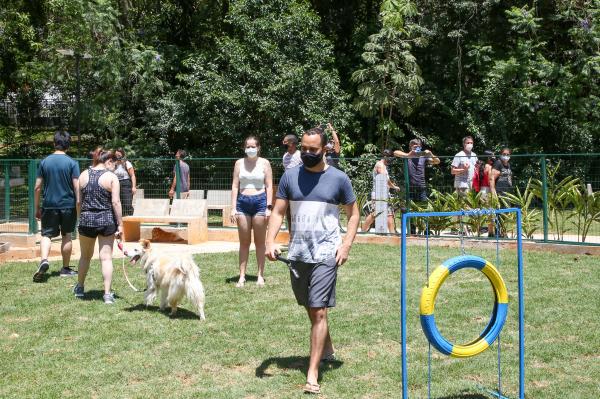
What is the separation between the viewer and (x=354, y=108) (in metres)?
22.4

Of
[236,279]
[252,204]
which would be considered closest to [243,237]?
[252,204]

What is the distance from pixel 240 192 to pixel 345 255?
388 cm

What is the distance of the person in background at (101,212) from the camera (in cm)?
842

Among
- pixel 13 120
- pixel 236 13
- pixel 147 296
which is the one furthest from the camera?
pixel 13 120

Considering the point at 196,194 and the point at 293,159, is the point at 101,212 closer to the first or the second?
the point at 293,159

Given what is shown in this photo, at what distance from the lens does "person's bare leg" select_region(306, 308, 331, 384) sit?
218 inches

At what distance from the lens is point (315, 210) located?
566cm

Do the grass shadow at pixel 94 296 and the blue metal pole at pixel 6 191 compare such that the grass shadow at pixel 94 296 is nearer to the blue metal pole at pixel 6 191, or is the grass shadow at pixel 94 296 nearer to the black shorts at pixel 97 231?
the black shorts at pixel 97 231

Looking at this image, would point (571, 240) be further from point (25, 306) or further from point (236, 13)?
point (236, 13)

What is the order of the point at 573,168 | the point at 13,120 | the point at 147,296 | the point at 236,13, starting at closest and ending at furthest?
the point at 147,296 < the point at 573,168 < the point at 236,13 < the point at 13,120

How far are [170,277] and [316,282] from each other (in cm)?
266

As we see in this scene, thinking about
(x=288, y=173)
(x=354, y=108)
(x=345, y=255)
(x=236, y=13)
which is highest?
(x=236, y=13)

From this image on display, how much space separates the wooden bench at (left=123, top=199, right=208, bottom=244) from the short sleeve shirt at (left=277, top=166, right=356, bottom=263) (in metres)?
8.85

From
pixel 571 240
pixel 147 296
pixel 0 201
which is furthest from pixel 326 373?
pixel 0 201
